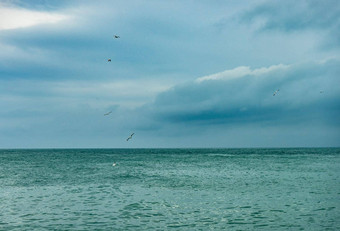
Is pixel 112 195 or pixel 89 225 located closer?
pixel 89 225

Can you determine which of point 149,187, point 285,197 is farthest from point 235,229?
point 149,187

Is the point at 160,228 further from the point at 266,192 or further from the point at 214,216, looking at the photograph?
the point at 266,192

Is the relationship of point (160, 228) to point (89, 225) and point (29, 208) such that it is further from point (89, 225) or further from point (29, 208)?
point (29, 208)

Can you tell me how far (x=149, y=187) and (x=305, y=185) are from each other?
22.9 meters

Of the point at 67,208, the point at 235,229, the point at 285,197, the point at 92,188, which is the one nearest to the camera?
the point at 235,229

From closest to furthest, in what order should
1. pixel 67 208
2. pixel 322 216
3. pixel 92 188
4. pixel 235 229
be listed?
pixel 235 229 < pixel 322 216 < pixel 67 208 < pixel 92 188

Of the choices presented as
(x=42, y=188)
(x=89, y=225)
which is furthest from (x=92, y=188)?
(x=89, y=225)

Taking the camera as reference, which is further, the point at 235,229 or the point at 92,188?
the point at 92,188

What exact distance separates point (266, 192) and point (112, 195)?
765 inches

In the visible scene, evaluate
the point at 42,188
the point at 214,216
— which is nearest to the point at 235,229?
the point at 214,216

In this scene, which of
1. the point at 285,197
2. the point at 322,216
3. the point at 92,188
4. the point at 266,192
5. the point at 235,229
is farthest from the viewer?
the point at 92,188

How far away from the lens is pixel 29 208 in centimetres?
3694

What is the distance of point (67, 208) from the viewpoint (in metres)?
36.6

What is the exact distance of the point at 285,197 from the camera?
42.6 meters
